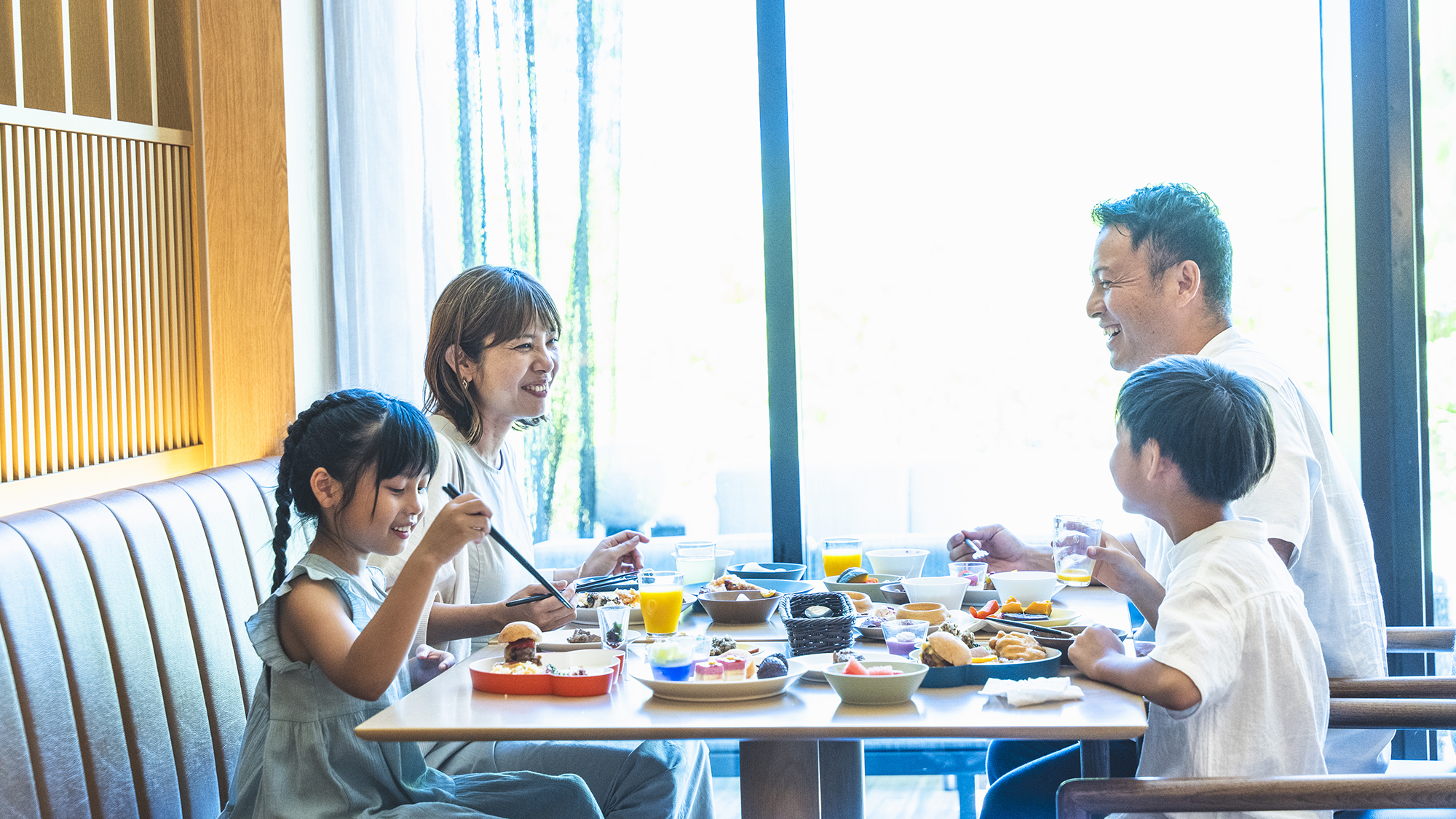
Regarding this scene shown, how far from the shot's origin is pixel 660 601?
70.1 inches

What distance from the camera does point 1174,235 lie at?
214cm

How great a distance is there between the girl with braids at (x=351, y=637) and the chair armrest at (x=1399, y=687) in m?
1.22

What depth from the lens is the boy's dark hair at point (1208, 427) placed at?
157cm

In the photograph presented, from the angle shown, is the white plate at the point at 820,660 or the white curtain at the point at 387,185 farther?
the white curtain at the point at 387,185

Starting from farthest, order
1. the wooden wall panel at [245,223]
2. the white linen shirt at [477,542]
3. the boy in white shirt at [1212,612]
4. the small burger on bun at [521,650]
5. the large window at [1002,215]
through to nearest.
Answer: the large window at [1002,215], the wooden wall panel at [245,223], the white linen shirt at [477,542], the small burger on bun at [521,650], the boy in white shirt at [1212,612]

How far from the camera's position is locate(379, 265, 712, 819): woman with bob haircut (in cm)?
193

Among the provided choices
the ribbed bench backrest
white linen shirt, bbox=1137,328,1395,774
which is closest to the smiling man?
white linen shirt, bbox=1137,328,1395,774

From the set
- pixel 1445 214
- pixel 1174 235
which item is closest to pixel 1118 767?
pixel 1174 235

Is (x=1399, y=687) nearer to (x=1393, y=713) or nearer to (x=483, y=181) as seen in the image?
(x=1393, y=713)

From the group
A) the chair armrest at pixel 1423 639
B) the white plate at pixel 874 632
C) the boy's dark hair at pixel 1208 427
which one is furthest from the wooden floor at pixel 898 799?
the boy's dark hair at pixel 1208 427

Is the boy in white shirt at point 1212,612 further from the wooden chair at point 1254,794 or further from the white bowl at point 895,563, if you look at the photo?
the white bowl at point 895,563

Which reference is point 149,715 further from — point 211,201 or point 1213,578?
point 1213,578

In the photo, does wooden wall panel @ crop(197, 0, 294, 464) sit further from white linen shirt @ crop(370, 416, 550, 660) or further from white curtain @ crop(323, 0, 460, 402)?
white linen shirt @ crop(370, 416, 550, 660)

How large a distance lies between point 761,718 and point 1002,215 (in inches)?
80.4
